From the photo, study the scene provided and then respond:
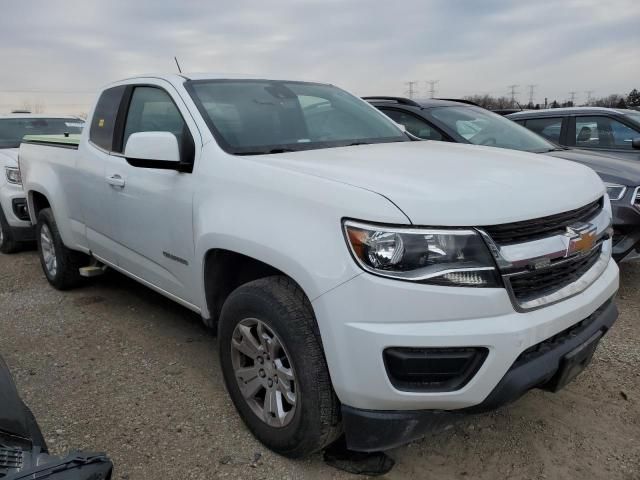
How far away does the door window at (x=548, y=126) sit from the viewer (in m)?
7.01

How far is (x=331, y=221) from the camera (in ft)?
6.83

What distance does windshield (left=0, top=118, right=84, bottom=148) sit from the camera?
7.34 meters

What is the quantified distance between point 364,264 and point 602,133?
5.95 metres

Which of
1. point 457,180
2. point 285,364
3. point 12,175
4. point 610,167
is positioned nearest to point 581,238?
point 457,180

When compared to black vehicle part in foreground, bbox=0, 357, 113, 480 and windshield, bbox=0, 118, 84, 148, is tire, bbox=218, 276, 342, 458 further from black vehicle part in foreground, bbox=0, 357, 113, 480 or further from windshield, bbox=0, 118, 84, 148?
windshield, bbox=0, 118, 84, 148

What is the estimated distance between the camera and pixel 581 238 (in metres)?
2.28

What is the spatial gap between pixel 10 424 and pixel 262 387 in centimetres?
112

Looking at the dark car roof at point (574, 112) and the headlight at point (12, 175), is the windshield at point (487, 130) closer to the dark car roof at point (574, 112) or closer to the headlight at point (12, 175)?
the dark car roof at point (574, 112)

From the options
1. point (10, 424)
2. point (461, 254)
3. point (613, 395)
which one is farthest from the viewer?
point (613, 395)

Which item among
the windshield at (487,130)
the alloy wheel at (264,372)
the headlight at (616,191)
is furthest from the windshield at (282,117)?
the headlight at (616,191)

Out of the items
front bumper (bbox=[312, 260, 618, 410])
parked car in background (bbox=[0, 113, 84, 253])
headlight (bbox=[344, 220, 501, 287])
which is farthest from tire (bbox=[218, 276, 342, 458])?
parked car in background (bbox=[0, 113, 84, 253])

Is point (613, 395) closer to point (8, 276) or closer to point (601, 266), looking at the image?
point (601, 266)

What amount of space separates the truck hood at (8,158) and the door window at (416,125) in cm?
428

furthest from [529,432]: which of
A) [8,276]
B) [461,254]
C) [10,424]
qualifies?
[8,276]
